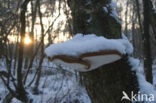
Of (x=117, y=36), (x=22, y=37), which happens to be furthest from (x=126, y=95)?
(x=22, y=37)

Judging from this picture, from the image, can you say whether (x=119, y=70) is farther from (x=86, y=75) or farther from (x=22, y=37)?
(x=22, y=37)

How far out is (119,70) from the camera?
0.97 meters

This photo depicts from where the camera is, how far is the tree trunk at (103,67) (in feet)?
3.16

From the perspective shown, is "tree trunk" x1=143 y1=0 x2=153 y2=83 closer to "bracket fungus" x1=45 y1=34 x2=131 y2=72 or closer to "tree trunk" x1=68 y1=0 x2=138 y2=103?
"tree trunk" x1=68 y1=0 x2=138 y2=103

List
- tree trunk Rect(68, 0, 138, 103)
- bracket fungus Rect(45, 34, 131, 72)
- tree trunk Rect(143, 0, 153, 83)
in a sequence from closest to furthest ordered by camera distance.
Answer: bracket fungus Rect(45, 34, 131, 72)
tree trunk Rect(68, 0, 138, 103)
tree trunk Rect(143, 0, 153, 83)

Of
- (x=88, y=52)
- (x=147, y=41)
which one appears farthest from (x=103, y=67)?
(x=147, y=41)

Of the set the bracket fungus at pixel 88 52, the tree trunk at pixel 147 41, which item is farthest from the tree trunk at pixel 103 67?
the tree trunk at pixel 147 41

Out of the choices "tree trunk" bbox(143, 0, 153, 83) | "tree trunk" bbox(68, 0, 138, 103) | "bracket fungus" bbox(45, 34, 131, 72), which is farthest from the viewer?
"tree trunk" bbox(143, 0, 153, 83)

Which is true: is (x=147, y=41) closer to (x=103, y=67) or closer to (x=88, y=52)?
(x=103, y=67)

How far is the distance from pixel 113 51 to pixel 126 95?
48 centimetres

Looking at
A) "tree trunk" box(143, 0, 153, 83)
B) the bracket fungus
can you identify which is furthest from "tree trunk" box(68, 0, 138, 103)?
"tree trunk" box(143, 0, 153, 83)

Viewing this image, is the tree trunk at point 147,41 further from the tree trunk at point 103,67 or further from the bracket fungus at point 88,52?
the bracket fungus at point 88,52

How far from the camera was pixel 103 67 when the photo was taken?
97cm

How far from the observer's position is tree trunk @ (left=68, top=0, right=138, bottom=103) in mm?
962
